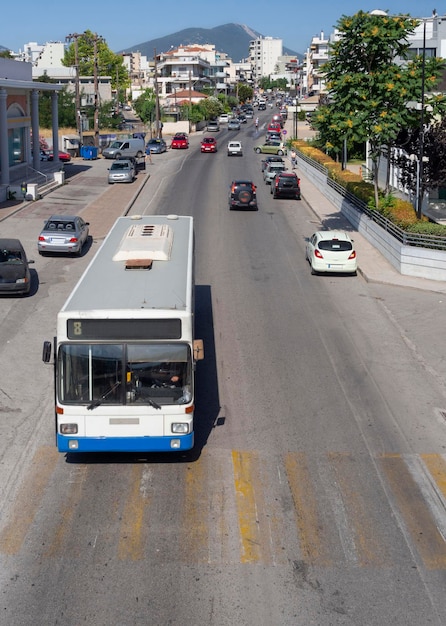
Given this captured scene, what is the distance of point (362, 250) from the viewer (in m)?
34.3

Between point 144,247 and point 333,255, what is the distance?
46.3 ft

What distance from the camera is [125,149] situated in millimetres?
73188

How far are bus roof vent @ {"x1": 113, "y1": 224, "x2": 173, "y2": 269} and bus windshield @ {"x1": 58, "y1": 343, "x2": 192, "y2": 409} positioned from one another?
329 centimetres

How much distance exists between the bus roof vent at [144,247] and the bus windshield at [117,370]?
3.29m

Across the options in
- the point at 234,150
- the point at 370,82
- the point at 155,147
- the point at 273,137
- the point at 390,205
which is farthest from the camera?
the point at 273,137

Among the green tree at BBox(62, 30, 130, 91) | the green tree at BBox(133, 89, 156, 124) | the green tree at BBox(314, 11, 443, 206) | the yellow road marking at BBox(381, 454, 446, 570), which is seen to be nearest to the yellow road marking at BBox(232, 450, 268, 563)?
the yellow road marking at BBox(381, 454, 446, 570)

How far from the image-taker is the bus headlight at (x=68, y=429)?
509 inches

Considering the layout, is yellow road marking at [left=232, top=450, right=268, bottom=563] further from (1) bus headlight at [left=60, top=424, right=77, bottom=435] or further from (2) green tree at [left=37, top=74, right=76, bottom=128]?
(2) green tree at [left=37, top=74, right=76, bottom=128]

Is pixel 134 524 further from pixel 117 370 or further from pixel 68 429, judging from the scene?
pixel 117 370

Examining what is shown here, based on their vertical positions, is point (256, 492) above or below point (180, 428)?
below

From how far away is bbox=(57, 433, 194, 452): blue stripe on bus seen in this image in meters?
13.0

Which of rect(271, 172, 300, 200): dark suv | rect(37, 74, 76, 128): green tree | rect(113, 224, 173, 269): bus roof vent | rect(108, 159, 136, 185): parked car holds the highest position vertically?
rect(37, 74, 76, 128): green tree

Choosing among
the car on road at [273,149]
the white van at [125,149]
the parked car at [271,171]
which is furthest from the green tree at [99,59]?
the parked car at [271,171]

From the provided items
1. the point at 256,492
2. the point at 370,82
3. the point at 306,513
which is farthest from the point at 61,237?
the point at 306,513
